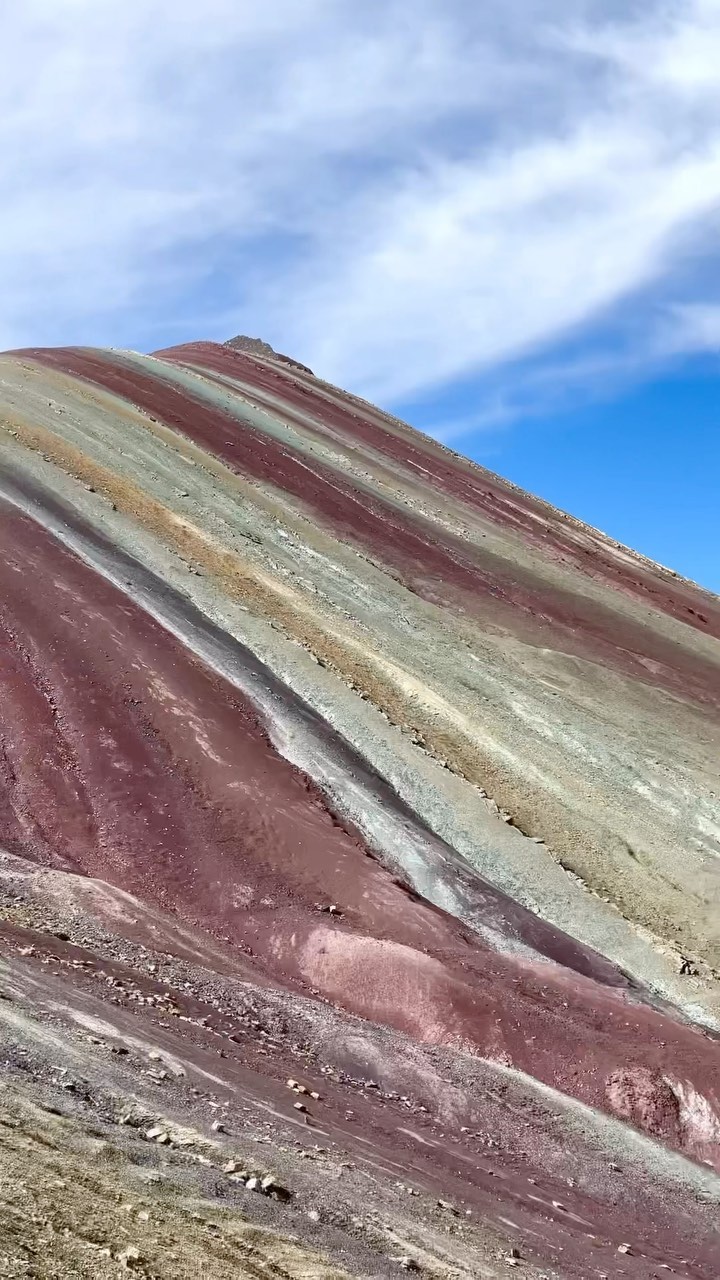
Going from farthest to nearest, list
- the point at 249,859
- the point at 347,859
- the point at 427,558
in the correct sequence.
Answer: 1. the point at 427,558
2. the point at 347,859
3. the point at 249,859

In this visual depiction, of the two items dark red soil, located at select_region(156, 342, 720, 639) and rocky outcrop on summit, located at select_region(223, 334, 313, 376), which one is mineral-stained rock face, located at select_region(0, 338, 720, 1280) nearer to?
dark red soil, located at select_region(156, 342, 720, 639)

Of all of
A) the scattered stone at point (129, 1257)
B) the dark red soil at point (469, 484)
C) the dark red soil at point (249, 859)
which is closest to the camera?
the scattered stone at point (129, 1257)

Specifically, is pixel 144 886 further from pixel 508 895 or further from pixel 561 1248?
pixel 561 1248

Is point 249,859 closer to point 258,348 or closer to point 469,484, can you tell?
point 469,484

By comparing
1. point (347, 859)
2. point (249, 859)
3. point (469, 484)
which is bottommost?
point (249, 859)

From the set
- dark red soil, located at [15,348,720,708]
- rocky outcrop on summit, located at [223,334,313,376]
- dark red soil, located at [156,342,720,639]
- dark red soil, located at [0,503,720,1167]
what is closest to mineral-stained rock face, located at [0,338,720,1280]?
dark red soil, located at [0,503,720,1167]

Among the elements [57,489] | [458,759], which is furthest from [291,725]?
[57,489]

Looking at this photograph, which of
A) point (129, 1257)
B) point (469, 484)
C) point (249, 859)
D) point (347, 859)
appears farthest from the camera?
point (469, 484)

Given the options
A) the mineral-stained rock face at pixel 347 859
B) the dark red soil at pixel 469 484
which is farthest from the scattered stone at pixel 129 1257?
the dark red soil at pixel 469 484

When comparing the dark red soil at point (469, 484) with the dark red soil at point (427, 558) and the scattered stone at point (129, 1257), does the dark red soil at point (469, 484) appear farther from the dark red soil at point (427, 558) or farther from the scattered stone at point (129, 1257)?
the scattered stone at point (129, 1257)

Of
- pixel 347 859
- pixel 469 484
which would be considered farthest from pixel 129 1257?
pixel 469 484
